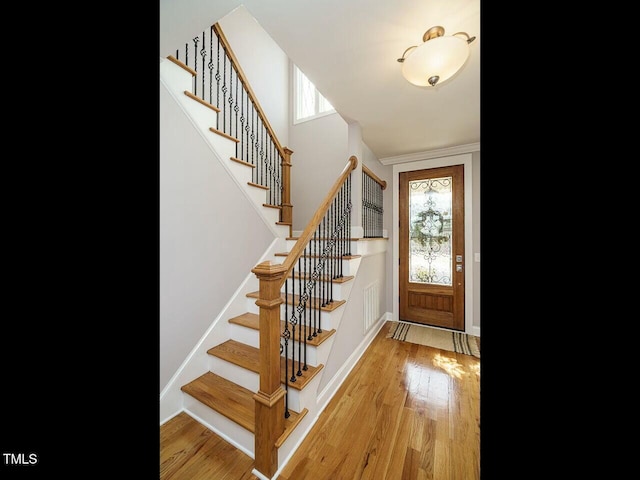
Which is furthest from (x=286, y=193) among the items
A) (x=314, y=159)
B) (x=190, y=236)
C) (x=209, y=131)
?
(x=190, y=236)

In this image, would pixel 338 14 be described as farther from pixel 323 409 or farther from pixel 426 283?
pixel 426 283

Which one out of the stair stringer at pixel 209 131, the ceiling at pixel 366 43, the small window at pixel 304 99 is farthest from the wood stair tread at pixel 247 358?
the small window at pixel 304 99

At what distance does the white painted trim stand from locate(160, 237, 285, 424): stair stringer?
8.14ft

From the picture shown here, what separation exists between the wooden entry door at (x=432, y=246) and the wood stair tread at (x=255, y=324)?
6.40 ft

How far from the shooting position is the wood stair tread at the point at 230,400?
144cm

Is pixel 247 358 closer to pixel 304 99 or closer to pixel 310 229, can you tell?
pixel 310 229

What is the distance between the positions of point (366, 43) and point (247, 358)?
2.23 metres

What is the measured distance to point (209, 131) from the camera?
1973mm

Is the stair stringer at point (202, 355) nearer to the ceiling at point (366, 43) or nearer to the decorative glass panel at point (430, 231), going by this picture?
the ceiling at point (366, 43)

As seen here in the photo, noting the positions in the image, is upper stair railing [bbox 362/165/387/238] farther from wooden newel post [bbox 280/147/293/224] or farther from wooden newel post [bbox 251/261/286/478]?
wooden newel post [bbox 251/261/286/478]
